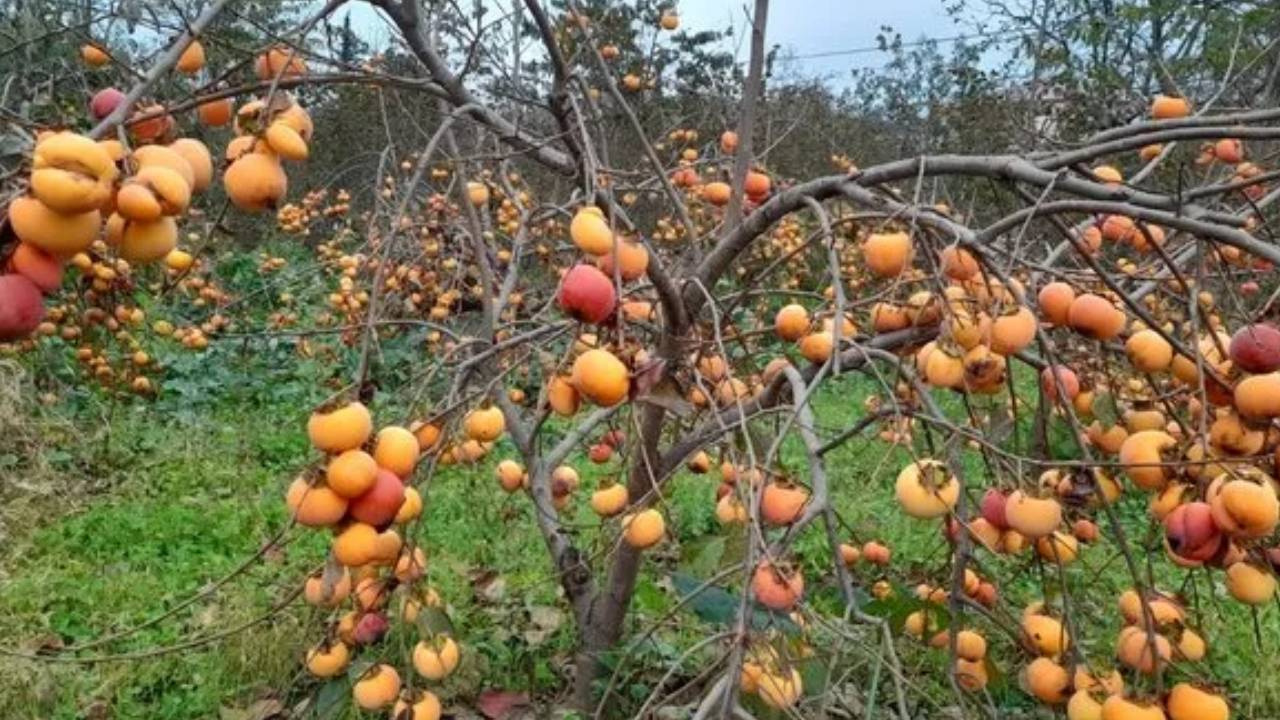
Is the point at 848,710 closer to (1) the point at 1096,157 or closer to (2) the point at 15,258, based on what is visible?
(1) the point at 1096,157

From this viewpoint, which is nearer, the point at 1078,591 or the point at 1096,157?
the point at 1096,157

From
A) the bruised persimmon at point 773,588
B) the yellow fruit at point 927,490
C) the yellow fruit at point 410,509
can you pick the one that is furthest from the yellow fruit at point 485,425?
the yellow fruit at point 927,490

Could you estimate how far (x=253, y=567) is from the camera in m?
3.21

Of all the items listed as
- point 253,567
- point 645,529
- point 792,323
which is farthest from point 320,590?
point 253,567

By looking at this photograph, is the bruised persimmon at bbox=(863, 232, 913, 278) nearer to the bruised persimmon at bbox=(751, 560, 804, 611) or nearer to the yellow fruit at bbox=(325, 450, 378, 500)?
the bruised persimmon at bbox=(751, 560, 804, 611)

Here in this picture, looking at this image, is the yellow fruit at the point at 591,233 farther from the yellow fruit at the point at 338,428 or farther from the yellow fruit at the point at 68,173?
the yellow fruit at the point at 68,173

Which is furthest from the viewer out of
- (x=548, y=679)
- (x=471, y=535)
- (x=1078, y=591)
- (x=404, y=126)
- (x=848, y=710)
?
(x=404, y=126)

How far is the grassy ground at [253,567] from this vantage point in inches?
96.0

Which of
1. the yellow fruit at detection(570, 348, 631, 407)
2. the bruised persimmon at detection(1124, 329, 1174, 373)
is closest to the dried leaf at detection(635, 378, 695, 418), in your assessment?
the yellow fruit at detection(570, 348, 631, 407)

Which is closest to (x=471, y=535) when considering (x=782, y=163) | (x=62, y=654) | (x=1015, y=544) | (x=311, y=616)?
(x=311, y=616)

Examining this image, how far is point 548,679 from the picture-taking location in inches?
96.5

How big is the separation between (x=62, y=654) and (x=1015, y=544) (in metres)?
1.93

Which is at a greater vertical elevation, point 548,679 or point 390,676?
point 390,676

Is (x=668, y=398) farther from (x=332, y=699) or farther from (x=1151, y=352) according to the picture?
(x=332, y=699)
